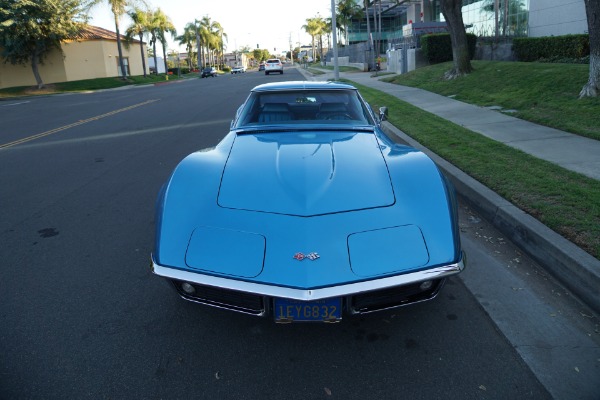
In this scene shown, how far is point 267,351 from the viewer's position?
2.69 meters

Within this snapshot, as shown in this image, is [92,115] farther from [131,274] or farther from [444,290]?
[444,290]

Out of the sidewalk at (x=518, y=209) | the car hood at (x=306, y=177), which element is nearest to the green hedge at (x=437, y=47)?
the sidewalk at (x=518, y=209)

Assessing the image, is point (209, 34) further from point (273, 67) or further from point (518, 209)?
point (518, 209)

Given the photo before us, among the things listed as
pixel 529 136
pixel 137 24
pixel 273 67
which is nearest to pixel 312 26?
pixel 137 24

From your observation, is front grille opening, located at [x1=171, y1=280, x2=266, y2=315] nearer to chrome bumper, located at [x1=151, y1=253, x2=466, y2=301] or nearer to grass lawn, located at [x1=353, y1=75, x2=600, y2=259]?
chrome bumper, located at [x1=151, y1=253, x2=466, y2=301]

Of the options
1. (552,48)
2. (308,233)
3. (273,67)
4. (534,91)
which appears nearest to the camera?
(308,233)

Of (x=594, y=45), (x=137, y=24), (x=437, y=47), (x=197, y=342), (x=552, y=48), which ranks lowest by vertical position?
(x=197, y=342)

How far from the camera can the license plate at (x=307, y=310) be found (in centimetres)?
242

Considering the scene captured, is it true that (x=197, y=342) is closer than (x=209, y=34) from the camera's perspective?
Yes

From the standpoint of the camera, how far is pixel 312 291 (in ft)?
7.72

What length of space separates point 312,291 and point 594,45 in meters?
9.88

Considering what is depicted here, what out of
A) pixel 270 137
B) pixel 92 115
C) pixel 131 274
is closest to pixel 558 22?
pixel 92 115

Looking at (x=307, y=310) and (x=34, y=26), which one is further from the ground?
(x=34, y=26)

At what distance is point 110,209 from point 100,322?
2.54 meters
